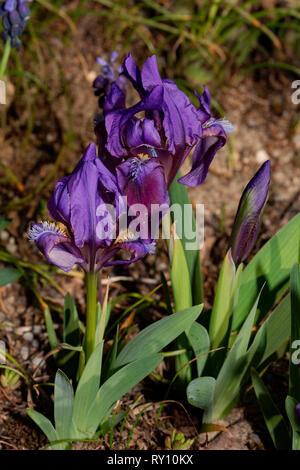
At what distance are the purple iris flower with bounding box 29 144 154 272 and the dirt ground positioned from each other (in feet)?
1.69

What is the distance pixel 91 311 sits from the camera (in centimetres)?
137

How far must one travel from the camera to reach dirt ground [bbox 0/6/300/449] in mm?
1669

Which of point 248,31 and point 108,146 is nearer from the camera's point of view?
point 108,146

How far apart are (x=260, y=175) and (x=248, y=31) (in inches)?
68.1

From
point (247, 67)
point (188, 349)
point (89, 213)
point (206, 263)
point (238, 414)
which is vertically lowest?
point (238, 414)

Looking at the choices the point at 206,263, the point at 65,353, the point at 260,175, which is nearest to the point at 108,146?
the point at 260,175

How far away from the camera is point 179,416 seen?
1.71m

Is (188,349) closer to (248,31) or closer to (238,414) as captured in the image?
(238,414)

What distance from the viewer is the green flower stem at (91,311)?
132cm

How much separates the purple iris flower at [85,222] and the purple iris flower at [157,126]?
64 millimetres

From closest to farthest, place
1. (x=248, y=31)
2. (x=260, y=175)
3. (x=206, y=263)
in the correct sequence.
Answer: (x=260, y=175) < (x=206, y=263) < (x=248, y=31)

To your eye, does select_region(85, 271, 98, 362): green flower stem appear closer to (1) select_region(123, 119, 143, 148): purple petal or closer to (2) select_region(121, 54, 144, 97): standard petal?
(1) select_region(123, 119, 143, 148): purple petal

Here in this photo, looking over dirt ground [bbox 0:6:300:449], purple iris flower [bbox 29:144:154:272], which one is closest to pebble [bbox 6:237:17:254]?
dirt ground [bbox 0:6:300:449]

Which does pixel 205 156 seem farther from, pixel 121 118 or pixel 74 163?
pixel 74 163
